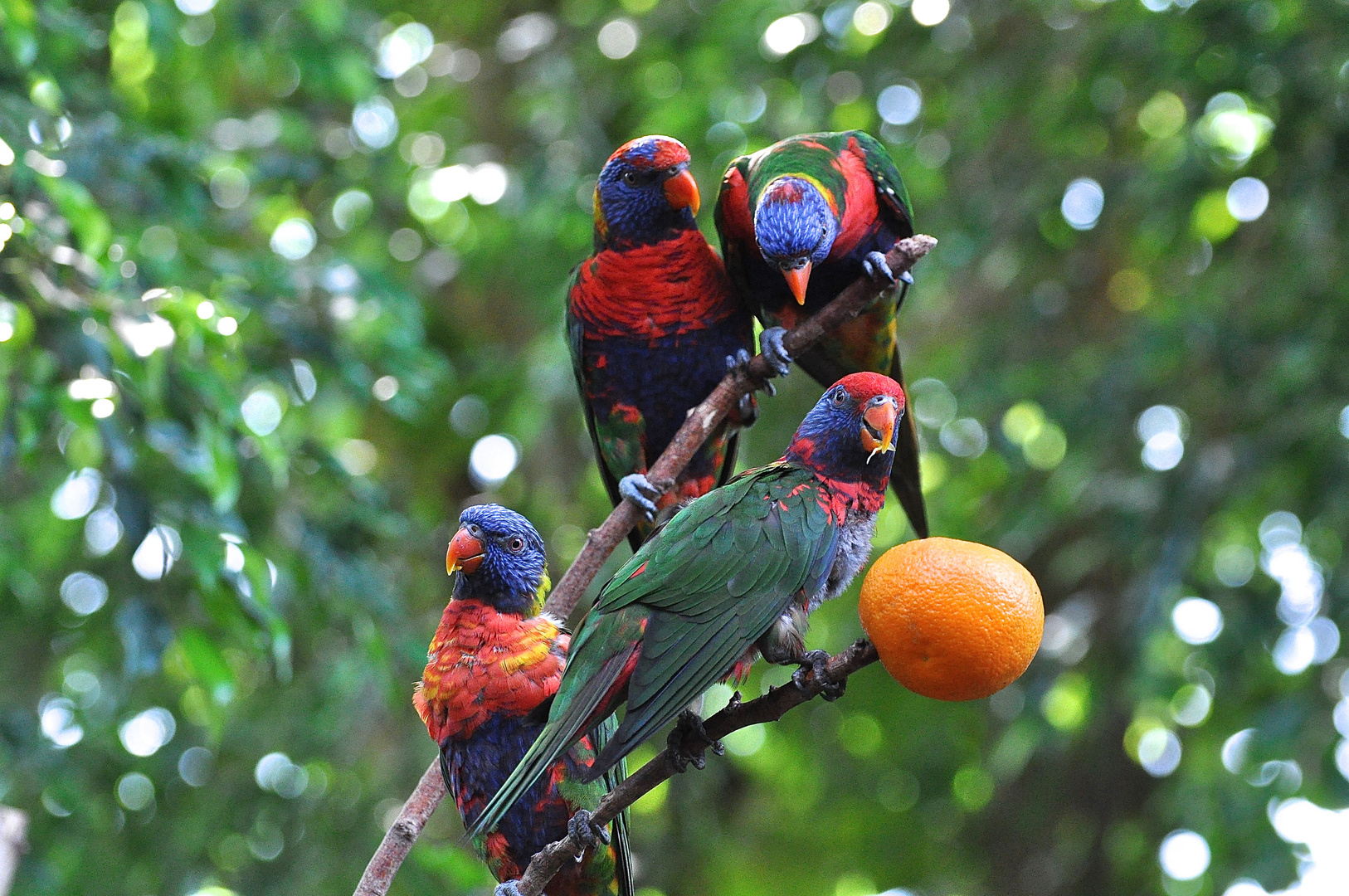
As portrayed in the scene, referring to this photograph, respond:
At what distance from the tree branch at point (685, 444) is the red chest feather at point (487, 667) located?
7cm

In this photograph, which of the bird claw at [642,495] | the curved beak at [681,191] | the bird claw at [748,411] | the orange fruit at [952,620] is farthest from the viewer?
the curved beak at [681,191]

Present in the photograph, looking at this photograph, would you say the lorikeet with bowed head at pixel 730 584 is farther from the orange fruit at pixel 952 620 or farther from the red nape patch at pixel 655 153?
the red nape patch at pixel 655 153

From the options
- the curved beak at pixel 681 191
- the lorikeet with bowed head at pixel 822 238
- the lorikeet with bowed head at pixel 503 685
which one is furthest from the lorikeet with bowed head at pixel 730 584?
the curved beak at pixel 681 191

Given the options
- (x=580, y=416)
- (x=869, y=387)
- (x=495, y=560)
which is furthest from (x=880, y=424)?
(x=580, y=416)

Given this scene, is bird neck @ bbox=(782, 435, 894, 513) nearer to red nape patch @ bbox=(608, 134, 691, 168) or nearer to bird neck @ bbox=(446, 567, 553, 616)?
bird neck @ bbox=(446, 567, 553, 616)

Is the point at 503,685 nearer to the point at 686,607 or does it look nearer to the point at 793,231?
the point at 686,607

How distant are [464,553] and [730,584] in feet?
1.77

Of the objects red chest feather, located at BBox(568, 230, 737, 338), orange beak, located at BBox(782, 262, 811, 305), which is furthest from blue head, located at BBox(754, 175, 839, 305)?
red chest feather, located at BBox(568, 230, 737, 338)

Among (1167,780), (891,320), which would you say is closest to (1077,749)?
(1167,780)

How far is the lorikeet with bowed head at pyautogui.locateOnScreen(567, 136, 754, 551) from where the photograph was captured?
2.29 meters

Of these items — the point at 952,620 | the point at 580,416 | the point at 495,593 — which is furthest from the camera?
the point at 580,416

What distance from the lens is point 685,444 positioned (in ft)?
5.80

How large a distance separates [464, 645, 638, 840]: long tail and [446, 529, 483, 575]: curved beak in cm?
45

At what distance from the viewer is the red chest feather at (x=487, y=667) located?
176 cm
